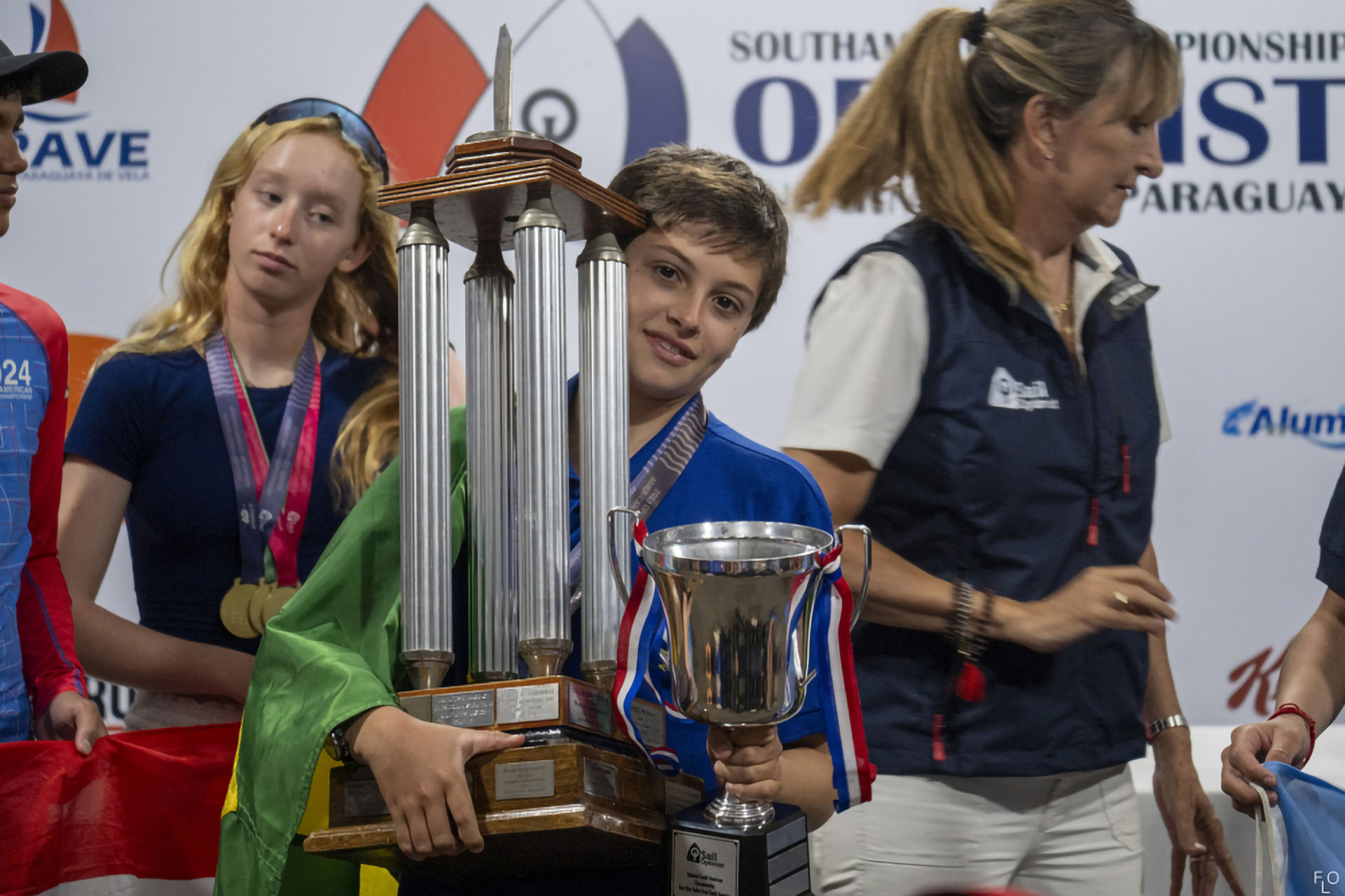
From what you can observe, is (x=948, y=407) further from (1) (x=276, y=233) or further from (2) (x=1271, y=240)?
(1) (x=276, y=233)

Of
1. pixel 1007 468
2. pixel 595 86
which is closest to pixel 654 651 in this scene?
pixel 1007 468

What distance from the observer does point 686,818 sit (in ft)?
5.22

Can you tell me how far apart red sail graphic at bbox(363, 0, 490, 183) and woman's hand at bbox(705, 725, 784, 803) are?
5.69 ft

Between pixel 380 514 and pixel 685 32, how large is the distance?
145 centimetres

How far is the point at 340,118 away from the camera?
112 inches

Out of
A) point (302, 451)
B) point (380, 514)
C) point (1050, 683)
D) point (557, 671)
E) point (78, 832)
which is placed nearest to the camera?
point (557, 671)

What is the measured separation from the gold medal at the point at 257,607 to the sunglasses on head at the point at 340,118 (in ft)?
2.98

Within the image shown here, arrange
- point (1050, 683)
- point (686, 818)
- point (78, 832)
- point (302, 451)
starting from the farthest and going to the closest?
point (302, 451) < point (1050, 683) < point (78, 832) < point (686, 818)

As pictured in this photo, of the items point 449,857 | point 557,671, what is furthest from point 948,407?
point 449,857

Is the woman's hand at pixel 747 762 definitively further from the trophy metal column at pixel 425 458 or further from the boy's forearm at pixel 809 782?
the trophy metal column at pixel 425 458

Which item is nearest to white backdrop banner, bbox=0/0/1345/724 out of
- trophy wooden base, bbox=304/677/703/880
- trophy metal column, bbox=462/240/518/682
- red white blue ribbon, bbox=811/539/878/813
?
trophy metal column, bbox=462/240/518/682

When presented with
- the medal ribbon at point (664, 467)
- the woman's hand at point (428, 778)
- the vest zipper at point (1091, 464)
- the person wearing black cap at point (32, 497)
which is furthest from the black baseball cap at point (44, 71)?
the vest zipper at point (1091, 464)

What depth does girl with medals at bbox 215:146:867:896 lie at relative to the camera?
1.60 m

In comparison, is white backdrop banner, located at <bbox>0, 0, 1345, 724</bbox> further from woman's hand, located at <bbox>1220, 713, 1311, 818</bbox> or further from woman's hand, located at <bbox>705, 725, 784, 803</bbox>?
woman's hand, located at <bbox>705, 725, 784, 803</bbox>
